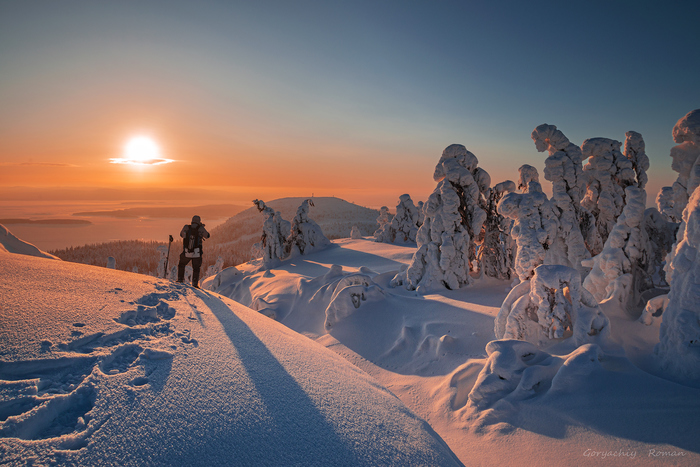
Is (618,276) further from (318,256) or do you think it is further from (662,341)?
(318,256)

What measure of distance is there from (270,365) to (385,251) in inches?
667

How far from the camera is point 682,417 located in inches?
140

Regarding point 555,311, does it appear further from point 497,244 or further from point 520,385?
point 497,244

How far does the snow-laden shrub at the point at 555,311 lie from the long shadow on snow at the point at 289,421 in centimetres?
451

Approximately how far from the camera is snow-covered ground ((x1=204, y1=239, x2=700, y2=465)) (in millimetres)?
3564

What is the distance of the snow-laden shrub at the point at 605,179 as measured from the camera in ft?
32.9

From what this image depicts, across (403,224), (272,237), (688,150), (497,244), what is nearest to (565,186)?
(497,244)

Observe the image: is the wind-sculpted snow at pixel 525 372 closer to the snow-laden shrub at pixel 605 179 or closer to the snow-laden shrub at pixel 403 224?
the snow-laden shrub at pixel 605 179

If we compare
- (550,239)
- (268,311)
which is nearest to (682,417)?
(550,239)

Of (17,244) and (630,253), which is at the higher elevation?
(630,253)

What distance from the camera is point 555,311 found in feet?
18.3

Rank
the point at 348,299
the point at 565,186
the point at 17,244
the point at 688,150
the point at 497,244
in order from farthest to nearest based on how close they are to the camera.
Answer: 1. the point at 497,244
2. the point at 565,186
3. the point at 348,299
4. the point at 17,244
5. the point at 688,150

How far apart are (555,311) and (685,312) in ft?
5.19

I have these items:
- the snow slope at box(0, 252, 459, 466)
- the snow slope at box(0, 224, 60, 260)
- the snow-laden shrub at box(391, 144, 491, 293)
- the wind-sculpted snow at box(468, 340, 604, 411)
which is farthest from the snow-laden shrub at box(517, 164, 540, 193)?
the snow slope at box(0, 224, 60, 260)
